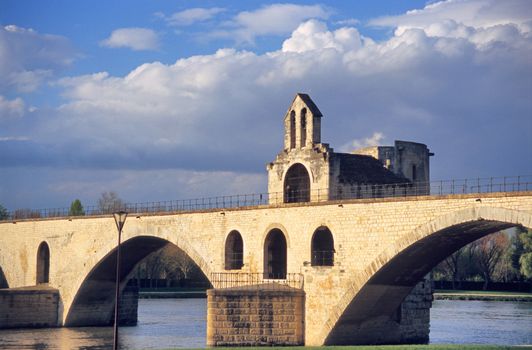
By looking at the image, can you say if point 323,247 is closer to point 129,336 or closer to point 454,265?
point 129,336

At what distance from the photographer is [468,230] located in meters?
33.9

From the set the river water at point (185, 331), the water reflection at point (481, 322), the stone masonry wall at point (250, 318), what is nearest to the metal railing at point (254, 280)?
the stone masonry wall at point (250, 318)

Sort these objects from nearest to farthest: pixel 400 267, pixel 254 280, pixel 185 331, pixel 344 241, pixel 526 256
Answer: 1. pixel 400 267
2. pixel 344 241
3. pixel 254 280
4. pixel 185 331
5. pixel 526 256

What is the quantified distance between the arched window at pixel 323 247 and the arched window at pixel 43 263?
2514cm

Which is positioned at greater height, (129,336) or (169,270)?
(169,270)

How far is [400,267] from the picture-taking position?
119ft

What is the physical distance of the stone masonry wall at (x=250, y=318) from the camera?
120 feet

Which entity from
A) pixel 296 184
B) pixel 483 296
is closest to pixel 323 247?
pixel 296 184

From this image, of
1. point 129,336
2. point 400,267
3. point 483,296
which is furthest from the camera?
point 483,296

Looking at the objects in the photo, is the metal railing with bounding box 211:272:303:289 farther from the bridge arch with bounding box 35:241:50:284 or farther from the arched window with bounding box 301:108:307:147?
the bridge arch with bounding box 35:241:50:284

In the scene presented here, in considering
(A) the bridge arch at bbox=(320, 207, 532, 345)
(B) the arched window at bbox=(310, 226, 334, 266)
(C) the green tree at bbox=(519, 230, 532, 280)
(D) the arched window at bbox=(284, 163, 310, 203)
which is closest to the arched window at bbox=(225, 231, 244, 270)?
(D) the arched window at bbox=(284, 163, 310, 203)

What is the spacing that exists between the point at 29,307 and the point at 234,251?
17021mm

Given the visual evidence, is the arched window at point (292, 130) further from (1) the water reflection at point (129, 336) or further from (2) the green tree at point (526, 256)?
(2) the green tree at point (526, 256)

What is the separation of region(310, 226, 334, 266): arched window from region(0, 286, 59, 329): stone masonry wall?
21858 mm
